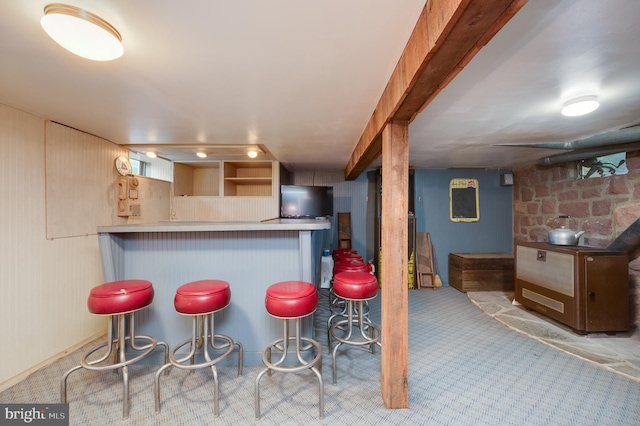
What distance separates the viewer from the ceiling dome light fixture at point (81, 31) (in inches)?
38.7

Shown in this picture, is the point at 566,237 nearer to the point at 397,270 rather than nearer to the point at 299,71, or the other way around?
the point at 397,270

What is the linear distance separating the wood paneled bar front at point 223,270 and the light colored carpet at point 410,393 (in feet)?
1.01

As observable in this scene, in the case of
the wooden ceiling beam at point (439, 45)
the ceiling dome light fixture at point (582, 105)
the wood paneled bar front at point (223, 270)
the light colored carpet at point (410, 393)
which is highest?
the ceiling dome light fixture at point (582, 105)

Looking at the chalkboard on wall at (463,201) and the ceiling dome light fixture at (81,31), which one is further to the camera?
the chalkboard on wall at (463,201)

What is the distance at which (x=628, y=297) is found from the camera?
2.57 metres

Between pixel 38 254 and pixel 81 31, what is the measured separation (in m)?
2.05

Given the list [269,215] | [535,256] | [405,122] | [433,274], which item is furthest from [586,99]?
[269,215]

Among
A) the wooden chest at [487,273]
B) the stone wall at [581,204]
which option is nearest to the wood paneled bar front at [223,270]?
the wooden chest at [487,273]

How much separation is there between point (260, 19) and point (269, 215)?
125 inches

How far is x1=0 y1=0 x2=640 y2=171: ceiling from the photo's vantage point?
1.03 metres

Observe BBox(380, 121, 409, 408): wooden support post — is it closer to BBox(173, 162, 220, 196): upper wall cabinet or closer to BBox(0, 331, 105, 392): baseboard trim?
BBox(0, 331, 105, 392): baseboard trim

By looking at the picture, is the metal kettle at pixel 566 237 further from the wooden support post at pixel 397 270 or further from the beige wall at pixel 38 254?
the beige wall at pixel 38 254

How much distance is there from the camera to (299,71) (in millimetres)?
1449

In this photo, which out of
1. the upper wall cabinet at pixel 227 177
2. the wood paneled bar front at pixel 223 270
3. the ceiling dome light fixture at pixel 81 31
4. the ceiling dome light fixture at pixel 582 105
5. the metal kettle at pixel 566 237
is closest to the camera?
the ceiling dome light fixture at pixel 81 31
